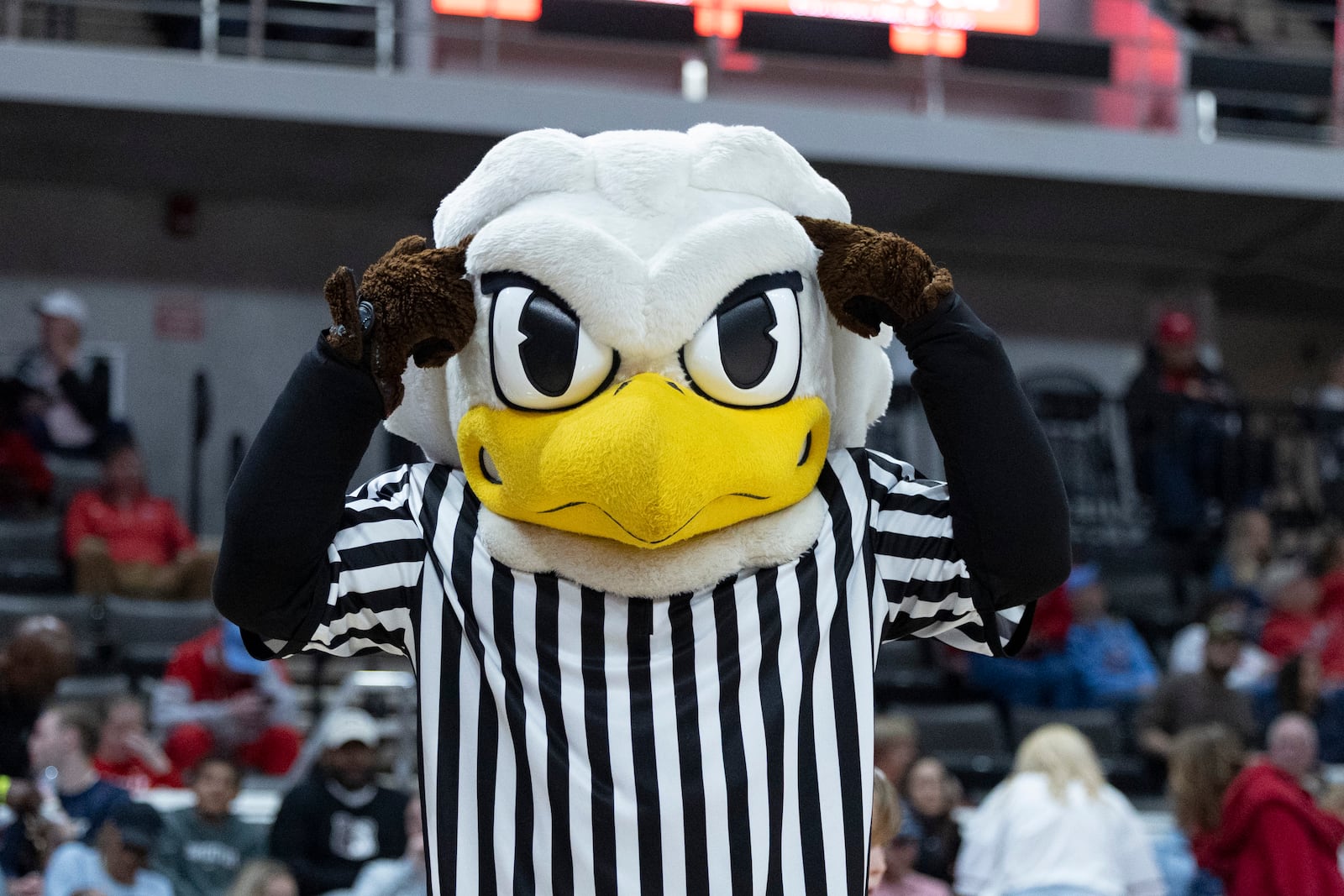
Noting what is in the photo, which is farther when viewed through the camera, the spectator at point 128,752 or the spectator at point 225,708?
the spectator at point 225,708

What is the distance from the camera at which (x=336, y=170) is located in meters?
9.43

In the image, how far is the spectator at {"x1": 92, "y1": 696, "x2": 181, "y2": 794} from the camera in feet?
19.0

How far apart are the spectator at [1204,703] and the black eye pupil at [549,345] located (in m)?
5.08

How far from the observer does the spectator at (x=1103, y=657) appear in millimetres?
7426

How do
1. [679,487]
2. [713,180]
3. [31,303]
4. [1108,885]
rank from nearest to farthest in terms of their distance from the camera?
[679,487]
[713,180]
[1108,885]
[31,303]

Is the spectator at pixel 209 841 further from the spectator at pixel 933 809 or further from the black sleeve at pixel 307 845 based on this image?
the spectator at pixel 933 809

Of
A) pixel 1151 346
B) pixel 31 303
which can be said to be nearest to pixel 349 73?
pixel 31 303

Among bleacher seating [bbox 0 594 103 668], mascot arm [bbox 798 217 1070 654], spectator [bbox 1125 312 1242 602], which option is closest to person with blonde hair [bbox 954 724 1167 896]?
mascot arm [bbox 798 217 1070 654]

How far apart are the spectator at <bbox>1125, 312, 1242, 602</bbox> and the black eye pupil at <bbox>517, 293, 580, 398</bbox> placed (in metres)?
7.04

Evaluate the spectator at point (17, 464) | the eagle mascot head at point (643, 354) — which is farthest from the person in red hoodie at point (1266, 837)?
the spectator at point (17, 464)

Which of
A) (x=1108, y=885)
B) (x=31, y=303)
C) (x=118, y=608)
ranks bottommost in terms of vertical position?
(x=1108, y=885)

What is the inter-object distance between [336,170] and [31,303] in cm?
193

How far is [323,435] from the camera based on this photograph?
7.06 ft

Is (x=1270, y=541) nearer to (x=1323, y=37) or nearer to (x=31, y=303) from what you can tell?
(x=1323, y=37)
